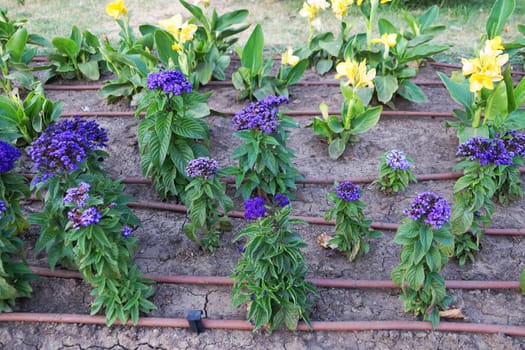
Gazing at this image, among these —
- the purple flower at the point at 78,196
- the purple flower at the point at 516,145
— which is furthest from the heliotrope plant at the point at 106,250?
the purple flower at the point at 516,145

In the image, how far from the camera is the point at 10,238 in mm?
2473

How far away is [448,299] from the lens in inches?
98.1

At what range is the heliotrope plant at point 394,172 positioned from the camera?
290cm

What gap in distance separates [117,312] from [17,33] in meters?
2.74

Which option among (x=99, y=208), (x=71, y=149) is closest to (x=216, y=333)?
(x=99, y=208)

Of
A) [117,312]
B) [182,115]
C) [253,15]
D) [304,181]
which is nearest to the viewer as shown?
[117,312]

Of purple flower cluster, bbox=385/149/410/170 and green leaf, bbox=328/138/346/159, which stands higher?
purple flower cluster, bbox=385/149/410/170

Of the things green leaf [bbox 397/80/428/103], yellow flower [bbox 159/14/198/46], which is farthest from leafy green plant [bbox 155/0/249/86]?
green leaf [bbox 397/80/428/103]

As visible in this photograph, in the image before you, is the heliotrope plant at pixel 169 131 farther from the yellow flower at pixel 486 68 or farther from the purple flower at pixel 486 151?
the yellow flower at pixel 486 68

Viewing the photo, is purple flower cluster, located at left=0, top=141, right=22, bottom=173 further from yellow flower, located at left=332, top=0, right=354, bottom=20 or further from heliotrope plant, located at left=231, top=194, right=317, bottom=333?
yellow flower, located at left=332, top=0, right=354, bottom=20

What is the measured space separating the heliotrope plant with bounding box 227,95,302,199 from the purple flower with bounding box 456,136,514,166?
38.2 inches

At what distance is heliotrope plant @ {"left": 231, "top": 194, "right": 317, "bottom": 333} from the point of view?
7.39 feet

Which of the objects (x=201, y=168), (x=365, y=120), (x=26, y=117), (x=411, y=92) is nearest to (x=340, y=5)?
(x=411, y=92)

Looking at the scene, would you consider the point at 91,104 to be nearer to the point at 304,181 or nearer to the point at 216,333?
the point at 304,181
